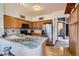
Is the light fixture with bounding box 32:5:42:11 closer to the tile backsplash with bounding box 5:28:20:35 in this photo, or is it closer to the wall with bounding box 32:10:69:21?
the wall with bounding box 32:10:69:21

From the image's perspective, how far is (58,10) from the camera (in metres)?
1.90

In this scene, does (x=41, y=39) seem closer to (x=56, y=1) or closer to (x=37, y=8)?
(x=37, y=8)

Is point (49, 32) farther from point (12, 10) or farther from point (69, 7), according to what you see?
point (12, 10)

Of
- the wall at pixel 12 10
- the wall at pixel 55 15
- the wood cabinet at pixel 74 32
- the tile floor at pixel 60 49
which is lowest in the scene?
the tile floor at pixel 60 49

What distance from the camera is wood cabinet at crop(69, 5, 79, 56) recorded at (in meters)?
1.85

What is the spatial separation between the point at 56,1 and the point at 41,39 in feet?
2.03

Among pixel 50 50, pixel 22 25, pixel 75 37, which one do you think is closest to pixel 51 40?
pixel 50 50

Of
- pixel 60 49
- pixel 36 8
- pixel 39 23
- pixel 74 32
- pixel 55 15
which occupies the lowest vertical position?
pixel 60 49

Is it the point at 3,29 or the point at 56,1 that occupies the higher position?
the point at 56,1

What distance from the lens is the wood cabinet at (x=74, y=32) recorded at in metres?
1.85

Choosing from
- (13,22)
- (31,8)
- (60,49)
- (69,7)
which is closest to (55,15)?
(69,7)

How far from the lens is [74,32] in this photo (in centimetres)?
188

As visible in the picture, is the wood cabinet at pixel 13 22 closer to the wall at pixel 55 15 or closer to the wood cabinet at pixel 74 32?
the wall at pixel 55 15

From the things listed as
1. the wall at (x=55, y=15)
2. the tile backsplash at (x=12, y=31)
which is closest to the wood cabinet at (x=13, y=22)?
the tile backsplash at (x=12, y=31)
